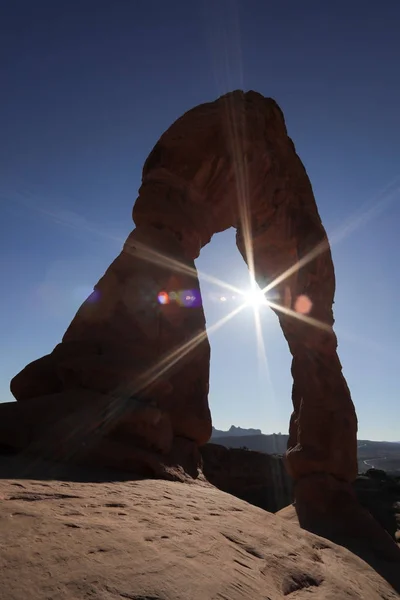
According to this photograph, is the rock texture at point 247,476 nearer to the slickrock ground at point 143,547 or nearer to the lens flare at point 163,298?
the lens flare at point 163,298

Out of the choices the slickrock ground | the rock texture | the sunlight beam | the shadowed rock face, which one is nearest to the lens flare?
the shadowed rock face

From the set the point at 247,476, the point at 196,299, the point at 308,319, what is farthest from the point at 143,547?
the point at 247,476

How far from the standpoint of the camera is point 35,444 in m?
5.70

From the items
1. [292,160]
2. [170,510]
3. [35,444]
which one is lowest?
[170,510]

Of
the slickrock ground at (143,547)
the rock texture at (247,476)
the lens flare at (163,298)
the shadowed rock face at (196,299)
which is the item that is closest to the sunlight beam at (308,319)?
the shadowed rock face at (196,299)

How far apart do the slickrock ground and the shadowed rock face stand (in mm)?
1961

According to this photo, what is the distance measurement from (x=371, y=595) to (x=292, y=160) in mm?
15703

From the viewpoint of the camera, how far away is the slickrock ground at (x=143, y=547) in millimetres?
2061

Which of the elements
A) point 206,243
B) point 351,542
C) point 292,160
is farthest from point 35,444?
point 292,160

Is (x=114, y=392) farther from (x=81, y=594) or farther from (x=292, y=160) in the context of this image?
(x=292, y=160)

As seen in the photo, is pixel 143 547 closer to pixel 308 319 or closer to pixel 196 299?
pixel 196 299

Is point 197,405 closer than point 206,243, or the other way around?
point 197,405

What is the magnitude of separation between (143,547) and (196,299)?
8.28m

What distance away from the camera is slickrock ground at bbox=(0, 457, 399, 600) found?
2061 millimetres
